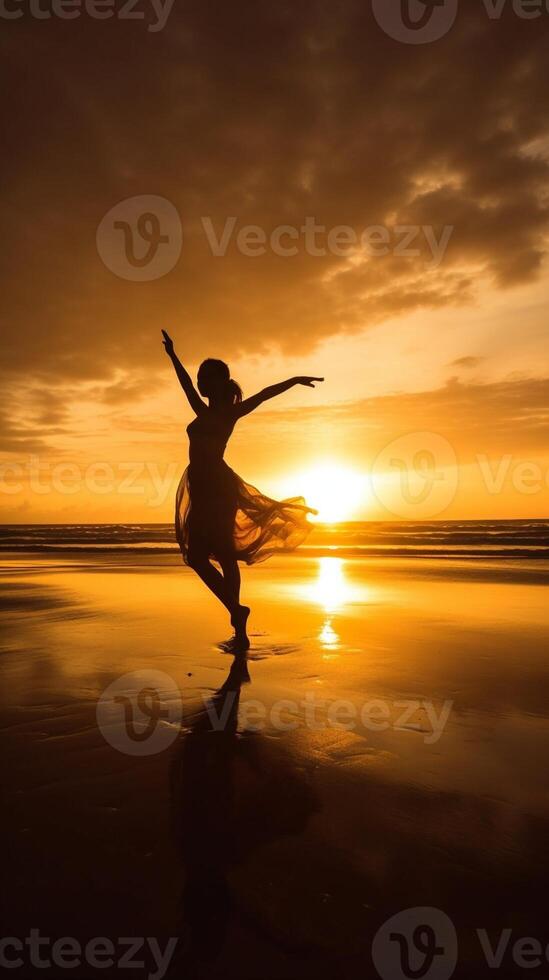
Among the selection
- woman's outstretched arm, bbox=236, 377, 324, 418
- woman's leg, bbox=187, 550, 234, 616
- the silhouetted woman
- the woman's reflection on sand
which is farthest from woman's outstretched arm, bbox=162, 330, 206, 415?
the woman's reflection on sand

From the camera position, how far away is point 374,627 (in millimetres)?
7094

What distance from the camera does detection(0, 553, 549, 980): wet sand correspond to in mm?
1867

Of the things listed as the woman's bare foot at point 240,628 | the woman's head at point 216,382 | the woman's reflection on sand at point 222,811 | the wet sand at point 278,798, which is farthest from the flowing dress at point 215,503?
the woman's reflection on sand at point 222,811

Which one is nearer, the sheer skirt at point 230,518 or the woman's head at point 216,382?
the sheer skirt at point 230,518

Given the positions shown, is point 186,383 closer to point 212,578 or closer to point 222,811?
point 212,578

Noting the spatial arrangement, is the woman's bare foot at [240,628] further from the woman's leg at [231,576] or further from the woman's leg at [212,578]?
the woman's leg at [231,576]

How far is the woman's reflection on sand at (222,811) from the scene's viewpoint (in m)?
1.88

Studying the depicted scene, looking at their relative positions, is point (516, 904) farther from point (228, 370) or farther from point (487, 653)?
point (228, 370)

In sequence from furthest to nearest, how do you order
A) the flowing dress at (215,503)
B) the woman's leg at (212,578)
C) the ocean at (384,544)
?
1. the ocean at (384,544)
2. the flowing dress at (215,503)
3. the woman's leg at (212,578)

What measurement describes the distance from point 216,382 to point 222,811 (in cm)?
461

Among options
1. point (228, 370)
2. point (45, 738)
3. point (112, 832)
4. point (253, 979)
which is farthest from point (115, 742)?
point (228, 370)

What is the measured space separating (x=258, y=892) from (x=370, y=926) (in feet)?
1.29

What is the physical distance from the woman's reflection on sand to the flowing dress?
249 centimetres

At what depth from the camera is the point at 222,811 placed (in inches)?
102
